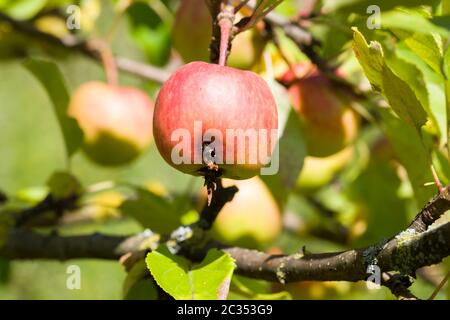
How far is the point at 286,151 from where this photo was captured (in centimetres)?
88

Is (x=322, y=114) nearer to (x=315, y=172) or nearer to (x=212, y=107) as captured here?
(x=315, y=172)

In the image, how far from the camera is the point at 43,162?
9.82ft

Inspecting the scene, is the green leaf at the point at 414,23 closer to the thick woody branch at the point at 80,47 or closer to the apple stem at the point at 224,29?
the apple stem at the point at 224,29

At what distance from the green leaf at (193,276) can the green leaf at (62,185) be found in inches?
17.9

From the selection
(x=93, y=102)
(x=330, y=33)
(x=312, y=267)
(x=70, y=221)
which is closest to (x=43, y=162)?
(x=70, y=221)

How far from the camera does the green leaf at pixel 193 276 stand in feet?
2.00

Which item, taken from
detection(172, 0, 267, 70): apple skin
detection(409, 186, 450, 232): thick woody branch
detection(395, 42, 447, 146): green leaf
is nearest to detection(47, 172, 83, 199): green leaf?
detection(172, 0, 267, 70): apple skin

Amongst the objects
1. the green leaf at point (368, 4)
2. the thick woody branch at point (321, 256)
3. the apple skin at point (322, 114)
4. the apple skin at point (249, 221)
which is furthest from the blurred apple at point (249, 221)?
the green leaf at point (368, 4)

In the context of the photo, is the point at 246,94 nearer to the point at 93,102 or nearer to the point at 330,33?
the point at 330,33

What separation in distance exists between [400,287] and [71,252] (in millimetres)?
495

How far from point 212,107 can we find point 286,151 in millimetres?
310

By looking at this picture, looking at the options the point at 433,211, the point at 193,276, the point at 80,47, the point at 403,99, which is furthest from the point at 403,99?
the point at 80,47

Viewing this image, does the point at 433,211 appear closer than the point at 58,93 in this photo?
Yes

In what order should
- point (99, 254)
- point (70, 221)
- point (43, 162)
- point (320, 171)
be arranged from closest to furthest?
1. point (99, 254)
2. point (320, 171)
3. point (70, 221)
4. point (43, 162)
